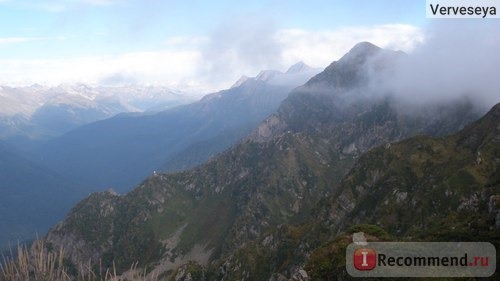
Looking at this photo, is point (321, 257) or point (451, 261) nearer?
point (451, 261)


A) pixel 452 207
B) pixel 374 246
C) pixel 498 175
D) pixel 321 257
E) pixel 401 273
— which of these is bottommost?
pixel 452 207

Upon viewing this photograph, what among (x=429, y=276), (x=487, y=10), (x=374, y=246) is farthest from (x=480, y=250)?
(x=487, y=10)

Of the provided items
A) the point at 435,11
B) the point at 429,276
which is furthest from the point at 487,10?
the point at 429,276

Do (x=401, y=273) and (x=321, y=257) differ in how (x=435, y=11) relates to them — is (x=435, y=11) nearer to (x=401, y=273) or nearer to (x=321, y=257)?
(x=401, y=273)

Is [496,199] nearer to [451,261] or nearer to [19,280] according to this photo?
[451,261]

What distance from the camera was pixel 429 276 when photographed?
79.9 m

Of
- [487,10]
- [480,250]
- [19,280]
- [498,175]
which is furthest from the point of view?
[19,280]

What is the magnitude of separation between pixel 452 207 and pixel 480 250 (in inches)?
4909

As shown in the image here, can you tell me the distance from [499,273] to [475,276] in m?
4.84

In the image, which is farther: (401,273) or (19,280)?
(19,280)

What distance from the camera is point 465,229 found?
103938mm

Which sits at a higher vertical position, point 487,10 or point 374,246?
point 487,10

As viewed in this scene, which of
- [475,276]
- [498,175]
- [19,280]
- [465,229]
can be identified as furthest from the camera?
[19,280]

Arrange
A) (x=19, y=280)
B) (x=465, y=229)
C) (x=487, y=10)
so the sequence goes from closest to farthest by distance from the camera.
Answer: (x=487, y=10)
(x=465, y=229)
(x=19, y=280)
